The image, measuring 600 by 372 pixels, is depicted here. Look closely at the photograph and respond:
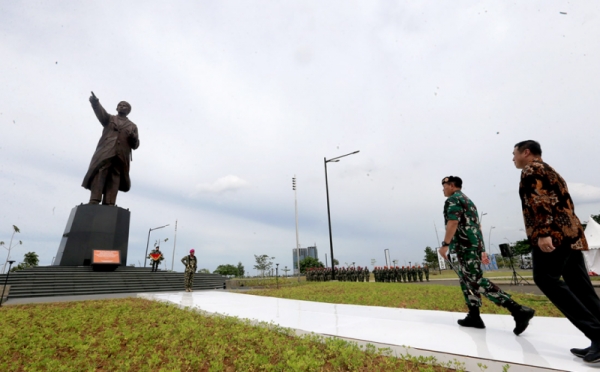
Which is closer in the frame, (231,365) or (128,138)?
(231,365)

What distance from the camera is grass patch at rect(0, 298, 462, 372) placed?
2.68 metres

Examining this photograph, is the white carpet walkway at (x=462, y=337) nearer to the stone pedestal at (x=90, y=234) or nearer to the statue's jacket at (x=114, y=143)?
the stone pedestal at (x=90, y=234)

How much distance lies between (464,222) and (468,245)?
11.6 inches

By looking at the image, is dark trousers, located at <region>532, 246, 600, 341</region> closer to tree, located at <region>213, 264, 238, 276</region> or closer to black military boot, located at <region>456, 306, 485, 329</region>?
black military boot, located at <region>456, 306, 485, 329</region>

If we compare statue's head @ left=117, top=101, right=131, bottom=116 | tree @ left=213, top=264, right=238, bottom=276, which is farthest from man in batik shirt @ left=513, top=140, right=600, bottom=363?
tree @ left=213, top=264, right=238, bottom=276

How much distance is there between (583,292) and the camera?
102 inches

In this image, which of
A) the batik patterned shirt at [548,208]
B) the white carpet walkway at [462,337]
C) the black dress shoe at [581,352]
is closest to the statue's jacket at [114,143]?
the white carpet walkway at [462,337]

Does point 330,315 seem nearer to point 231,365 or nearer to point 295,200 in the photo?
point 231,365

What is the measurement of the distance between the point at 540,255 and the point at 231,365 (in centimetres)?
328

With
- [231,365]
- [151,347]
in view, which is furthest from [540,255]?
[151,347]

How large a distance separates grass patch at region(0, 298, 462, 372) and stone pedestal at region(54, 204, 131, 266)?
13682mm

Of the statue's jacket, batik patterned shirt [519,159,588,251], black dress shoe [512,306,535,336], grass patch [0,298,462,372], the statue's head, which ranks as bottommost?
grass patch [0,298,462,372]

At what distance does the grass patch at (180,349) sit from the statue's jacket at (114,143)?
16.3 metres

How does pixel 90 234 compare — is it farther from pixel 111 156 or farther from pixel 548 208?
pixel 548 208
